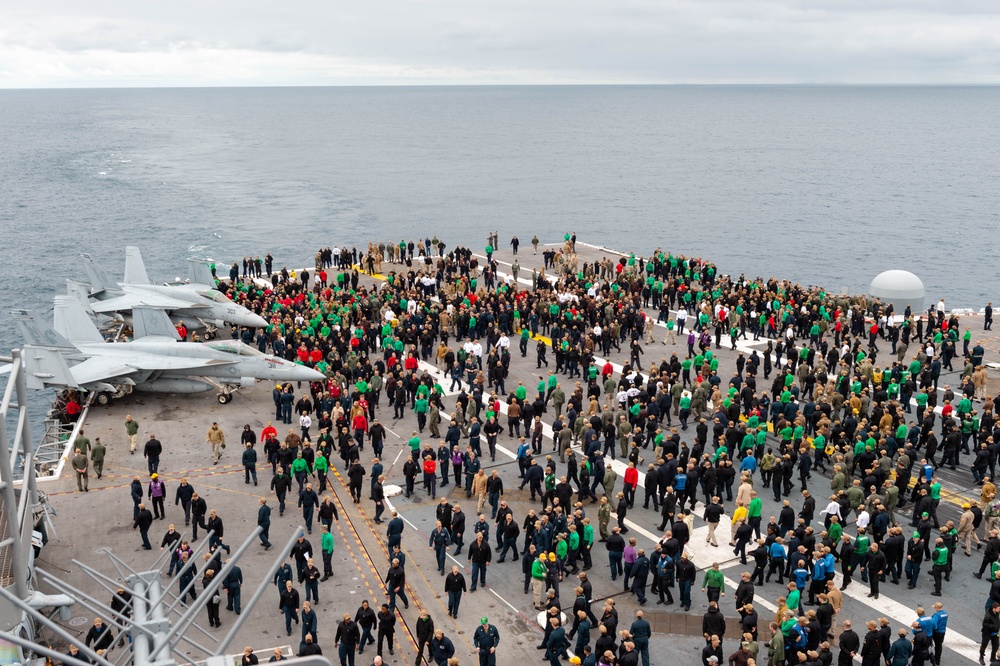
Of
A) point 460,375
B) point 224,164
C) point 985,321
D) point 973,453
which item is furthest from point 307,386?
point 224,164

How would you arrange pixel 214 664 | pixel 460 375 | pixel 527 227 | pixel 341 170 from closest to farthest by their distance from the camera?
pixel 214 664
pixel 460 375
pixel 527 227
pixel 341 170

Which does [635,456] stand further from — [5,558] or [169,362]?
[169,362]

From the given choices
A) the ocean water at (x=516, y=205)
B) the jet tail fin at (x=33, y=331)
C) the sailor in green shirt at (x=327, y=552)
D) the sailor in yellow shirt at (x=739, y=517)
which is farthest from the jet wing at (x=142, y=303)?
the sailor in yellow shirt at (x=739, y=517)

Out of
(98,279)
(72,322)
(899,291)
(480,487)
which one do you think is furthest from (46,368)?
(899,291)

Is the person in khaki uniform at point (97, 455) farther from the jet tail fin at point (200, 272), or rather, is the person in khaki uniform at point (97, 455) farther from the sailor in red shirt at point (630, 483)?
the jet tail fin at point (200, 272)

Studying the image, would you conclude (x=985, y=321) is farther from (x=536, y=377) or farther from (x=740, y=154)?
(x=740, y=154)

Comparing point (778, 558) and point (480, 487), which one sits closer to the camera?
point (778, 558)

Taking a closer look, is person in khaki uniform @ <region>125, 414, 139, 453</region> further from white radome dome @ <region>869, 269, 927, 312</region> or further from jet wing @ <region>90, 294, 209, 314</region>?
white radome dome @ <region>869, 269, 927, 312</region>

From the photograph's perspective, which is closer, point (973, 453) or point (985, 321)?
point (973, 453)
